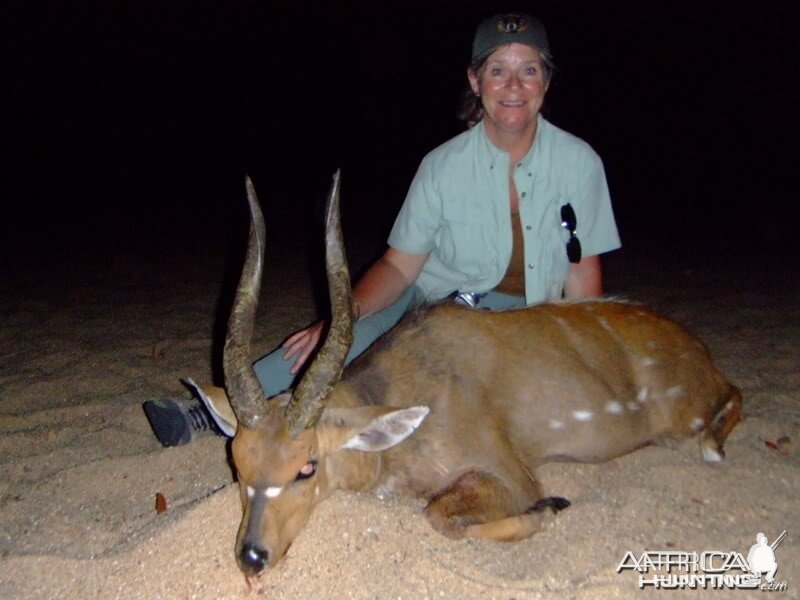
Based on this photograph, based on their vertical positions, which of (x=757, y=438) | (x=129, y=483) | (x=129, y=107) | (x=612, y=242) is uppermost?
(x=129, y=107)

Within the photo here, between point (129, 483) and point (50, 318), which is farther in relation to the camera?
point (50, 318)

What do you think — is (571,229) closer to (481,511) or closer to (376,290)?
(376,290)

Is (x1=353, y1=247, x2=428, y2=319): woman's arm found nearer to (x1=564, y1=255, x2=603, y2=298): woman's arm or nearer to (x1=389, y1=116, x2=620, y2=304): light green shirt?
(x1=389, y1=116, x2=620, y2=304): light green shirt

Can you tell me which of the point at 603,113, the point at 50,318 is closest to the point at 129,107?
the point at 603,113

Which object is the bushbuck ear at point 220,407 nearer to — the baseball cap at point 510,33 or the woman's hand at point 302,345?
the woman's hand at point 302,345

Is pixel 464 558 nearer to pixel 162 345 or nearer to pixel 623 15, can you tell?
pixel 162 345

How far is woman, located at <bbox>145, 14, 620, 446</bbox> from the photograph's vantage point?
4426 mm

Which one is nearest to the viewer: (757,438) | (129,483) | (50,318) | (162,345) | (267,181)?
(129,483)

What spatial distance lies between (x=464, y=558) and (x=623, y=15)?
40.8m

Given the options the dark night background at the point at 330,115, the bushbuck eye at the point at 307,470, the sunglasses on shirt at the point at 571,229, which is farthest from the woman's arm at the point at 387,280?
the dark night background at the point at 330,115

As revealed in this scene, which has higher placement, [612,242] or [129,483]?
[612,242]

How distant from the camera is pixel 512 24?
14.4 ft

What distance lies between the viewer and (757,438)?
4.41 metres

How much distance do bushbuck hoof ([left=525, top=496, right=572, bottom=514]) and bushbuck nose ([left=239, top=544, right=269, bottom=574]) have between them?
3.85 ft
